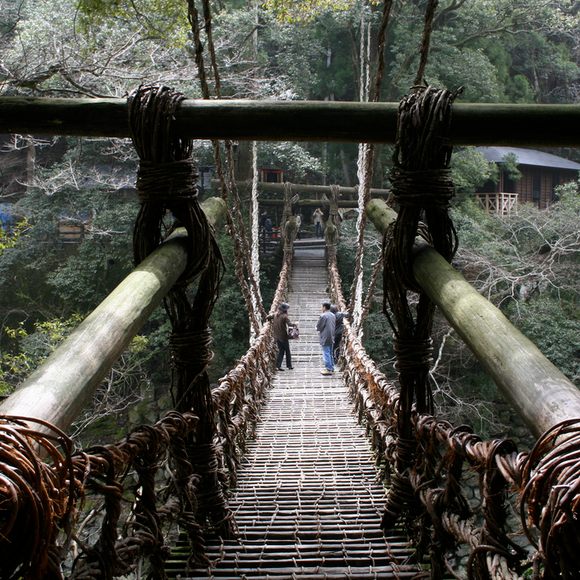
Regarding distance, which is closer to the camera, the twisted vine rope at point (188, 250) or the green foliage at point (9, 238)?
the twisted vine rope at point (188, 250)

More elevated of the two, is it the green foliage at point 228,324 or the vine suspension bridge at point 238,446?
the vine suspension bridge at point 238,446

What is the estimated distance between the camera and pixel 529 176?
48.8 ft

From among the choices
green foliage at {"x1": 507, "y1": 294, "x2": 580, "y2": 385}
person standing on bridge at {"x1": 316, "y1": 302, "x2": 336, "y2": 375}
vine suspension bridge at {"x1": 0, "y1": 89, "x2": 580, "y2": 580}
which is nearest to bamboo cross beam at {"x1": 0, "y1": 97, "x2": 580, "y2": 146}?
vine suspension bridge at {"x1": 0, "y1": 89, "x2": 580, "y2": 580}

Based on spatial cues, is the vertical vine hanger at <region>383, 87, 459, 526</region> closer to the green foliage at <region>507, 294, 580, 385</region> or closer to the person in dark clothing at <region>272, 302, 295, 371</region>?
the person in dark clothing at <region>272, 302, 295, 371</region>

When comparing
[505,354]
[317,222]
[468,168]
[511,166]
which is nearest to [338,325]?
[505,354]

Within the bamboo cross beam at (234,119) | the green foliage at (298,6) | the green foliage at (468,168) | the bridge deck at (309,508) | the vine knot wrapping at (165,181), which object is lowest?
the bridge deck at (309,508)

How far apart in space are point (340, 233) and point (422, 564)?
1066 cm

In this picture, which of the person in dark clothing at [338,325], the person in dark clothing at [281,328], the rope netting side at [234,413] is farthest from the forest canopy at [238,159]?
the rope netting side at [234,413]

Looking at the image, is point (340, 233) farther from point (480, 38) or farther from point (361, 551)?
point (361, 551)

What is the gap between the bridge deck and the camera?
1.68 m

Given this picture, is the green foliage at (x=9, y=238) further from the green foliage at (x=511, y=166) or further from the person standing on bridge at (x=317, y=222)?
the green foliage at (x=511, y=166)

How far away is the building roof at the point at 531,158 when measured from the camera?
1382 centimetres

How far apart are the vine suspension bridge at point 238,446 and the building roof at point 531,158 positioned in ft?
40.8

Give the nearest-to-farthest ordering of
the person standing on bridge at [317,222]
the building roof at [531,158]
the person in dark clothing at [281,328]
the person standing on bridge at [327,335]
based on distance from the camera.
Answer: the person standing on bridge at [327,335] < the person in dark clothing at [281,328] < the building roof at [531,158] < the person standing on bridge at [317,222]
